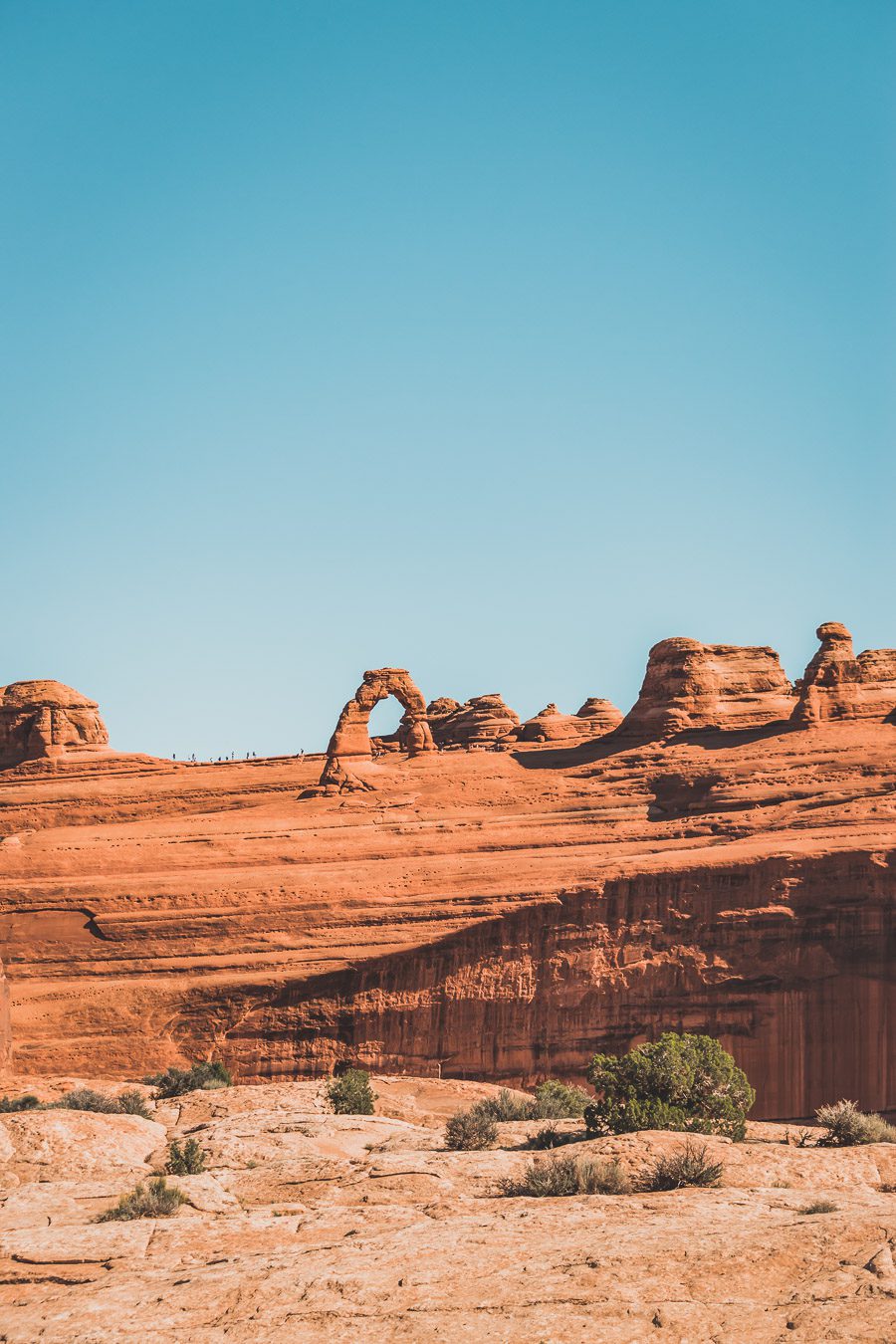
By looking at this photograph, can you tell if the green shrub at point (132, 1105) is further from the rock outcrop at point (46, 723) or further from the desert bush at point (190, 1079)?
the rock outcrop at point (46, 723)

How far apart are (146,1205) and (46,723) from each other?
104 feet

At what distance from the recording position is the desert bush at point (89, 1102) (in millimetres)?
27516

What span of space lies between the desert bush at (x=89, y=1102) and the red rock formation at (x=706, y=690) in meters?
18.9

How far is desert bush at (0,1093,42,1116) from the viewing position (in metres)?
28.3

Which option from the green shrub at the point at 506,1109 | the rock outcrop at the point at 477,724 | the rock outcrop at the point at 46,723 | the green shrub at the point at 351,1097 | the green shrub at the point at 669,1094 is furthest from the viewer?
the rock outcrop at the point at 477,724

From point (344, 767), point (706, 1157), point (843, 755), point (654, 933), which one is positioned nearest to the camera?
point (706, 1157)

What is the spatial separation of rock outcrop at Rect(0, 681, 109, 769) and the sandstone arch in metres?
8.79

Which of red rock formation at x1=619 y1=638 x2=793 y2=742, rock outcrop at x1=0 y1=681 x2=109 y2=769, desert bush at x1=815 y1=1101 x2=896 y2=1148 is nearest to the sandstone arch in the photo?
red rock formation at x1=619 y1=638 x2=793 y2=742

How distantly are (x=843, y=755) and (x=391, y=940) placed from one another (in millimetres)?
11194

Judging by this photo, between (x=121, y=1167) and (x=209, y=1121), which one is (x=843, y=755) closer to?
(x=209, y=1121)

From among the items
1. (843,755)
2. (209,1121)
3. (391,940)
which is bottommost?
(209,1121)

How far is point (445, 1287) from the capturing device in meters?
14.1

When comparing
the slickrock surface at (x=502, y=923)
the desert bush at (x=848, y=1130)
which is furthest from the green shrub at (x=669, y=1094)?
the slickrock surface at (x=502, y=923)

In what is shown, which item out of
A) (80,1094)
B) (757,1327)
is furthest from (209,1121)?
(757,1327)
